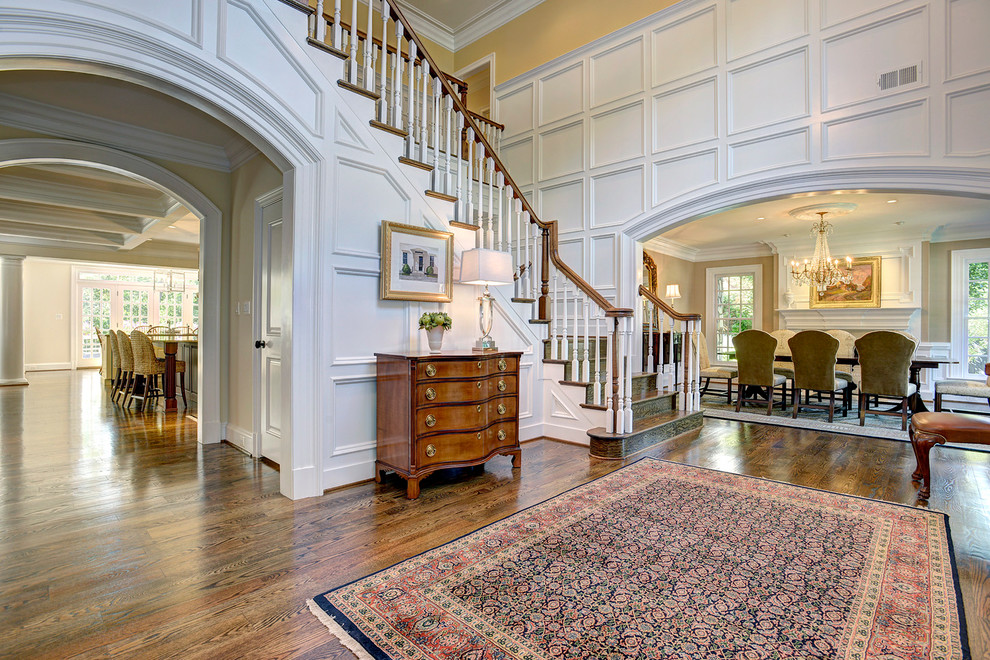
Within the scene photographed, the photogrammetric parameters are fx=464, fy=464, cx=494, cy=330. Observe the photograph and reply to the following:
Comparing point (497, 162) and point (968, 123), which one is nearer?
point (968, 123)

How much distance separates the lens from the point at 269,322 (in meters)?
3.82

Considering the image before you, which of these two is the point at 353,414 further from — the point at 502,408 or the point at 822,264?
the point at 822,264

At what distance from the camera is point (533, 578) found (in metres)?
1.93

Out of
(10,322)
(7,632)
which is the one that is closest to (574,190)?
(7,632)

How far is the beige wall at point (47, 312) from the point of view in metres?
11.0

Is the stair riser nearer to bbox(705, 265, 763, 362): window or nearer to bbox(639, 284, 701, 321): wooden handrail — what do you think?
bbox(639, 284, 701, 321): wooden handrail

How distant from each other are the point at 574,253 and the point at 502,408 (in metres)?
2.97

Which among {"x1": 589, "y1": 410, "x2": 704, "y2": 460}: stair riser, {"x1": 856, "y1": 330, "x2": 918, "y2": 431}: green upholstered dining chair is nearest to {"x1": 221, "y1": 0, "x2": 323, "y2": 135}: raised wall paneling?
{"x1": 589, "y1": 410, "x2": 704, "y2": 460}: stair riser

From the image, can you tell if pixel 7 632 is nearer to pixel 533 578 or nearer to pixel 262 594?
pixel 262 594

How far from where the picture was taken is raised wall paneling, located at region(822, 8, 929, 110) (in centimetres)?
378

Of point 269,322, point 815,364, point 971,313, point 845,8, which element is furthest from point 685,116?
point 971,313

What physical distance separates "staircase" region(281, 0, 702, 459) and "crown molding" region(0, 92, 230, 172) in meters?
1.67

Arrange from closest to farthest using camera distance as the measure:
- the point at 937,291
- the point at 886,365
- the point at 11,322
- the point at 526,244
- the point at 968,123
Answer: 1. the point at 968,123
2. the point at 526,244
3. the point at 886,365
4. the point at 937,291
5. the point at 11,322

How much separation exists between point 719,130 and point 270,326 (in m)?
4.63
